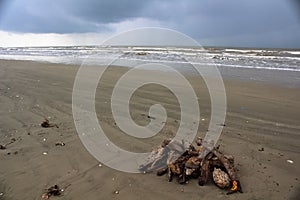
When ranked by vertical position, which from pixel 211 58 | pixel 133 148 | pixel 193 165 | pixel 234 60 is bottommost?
pixel 133 148

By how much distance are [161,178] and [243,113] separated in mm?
4035

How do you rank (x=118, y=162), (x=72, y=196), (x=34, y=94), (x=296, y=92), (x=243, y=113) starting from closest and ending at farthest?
(x=72, y=196) < (x=118, y=162) < (x=243, y=113) < (x=34, y=94) < (x=296, y=92)

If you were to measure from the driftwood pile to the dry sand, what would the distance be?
0.37 feet

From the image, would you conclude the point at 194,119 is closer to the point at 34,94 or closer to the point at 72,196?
the point at 72,196

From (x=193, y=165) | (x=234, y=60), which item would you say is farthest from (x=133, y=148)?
(x=234, y=60)

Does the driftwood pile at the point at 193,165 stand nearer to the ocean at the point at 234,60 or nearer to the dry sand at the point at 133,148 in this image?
the dry sand at the point at 133,148

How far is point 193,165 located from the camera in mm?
3457

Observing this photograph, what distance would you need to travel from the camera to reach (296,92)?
934 cm

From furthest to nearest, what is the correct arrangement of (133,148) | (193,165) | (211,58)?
(211,58)
(133,148)
(193,165)

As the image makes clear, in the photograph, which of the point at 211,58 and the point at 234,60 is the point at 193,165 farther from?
the point at 211,58

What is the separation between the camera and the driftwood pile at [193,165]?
3.27 metres

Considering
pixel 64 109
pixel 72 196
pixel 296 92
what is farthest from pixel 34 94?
pixel 296 92

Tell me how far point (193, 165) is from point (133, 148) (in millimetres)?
1450

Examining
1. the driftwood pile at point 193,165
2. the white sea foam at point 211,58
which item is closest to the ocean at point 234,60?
the white sea foam at point 211,58
